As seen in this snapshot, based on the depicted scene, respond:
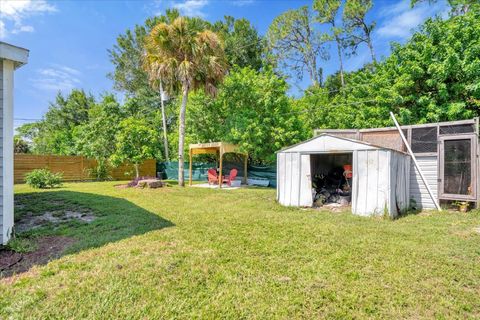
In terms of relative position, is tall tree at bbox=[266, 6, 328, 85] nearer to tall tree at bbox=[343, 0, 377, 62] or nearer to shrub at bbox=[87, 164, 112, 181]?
tall tree at bbox=[343, 0, 377, 62]

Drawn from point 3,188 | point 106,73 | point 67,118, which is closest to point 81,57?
point 106,73

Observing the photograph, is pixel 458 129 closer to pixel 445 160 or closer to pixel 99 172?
pixel 445 160

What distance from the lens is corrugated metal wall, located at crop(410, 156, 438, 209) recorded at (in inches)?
288

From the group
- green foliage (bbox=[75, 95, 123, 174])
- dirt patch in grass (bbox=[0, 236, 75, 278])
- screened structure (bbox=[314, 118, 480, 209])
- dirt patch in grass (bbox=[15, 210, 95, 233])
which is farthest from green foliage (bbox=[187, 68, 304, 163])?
dirt patch in grass (bbox=[0, 236, 75, 278])

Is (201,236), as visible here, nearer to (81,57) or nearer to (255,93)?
(255,93)

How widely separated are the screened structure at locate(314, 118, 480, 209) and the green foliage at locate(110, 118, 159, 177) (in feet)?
37.9

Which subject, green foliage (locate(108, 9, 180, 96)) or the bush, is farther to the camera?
green foliage (locate(108, 9, 180, 96))

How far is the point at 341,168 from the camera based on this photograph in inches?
385

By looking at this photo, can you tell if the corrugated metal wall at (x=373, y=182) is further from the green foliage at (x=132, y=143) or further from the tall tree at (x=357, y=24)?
the tall tree at (x=357, y=24)

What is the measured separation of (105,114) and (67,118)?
1378 cm

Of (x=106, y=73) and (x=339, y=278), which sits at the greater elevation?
(x=106, y=73)

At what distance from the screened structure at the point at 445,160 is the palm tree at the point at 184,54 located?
841 centimetres

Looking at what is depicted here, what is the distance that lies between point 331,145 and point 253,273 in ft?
16.5

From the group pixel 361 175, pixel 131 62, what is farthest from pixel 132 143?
pixel 361 175
